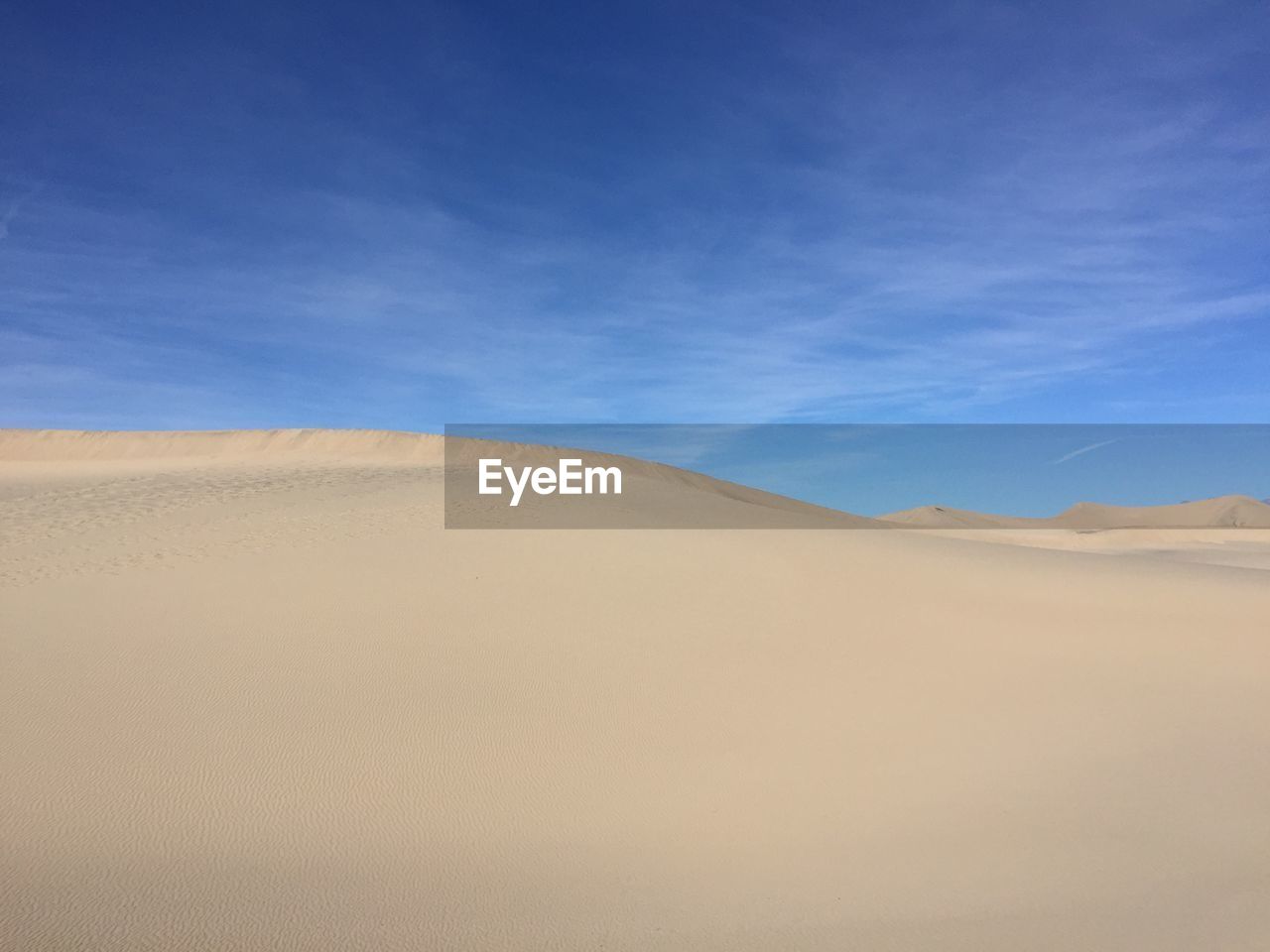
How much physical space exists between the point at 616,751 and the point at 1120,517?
57342 mm

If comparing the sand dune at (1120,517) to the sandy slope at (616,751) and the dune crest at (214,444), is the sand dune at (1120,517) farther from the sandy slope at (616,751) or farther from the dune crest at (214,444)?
the sandy slope at (616,751)

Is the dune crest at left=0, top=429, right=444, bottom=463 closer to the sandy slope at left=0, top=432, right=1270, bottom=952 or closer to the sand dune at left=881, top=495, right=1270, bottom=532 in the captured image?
the sandy slope at left=0, top=432, right=1270, bottom=952

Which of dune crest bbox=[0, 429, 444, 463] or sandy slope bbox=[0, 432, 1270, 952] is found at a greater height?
dune crest bbox=[0, 429, 444, 463]

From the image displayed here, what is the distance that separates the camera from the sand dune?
48912 millimetres

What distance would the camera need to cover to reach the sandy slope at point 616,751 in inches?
173

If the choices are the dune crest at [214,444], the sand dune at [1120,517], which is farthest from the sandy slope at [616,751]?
the sand dune at [1120,517]

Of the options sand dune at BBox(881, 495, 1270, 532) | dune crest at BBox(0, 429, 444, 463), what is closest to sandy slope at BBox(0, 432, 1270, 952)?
dune crest at BBox(0, 429, 444, 463)

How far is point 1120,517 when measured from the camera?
5438 centimetres

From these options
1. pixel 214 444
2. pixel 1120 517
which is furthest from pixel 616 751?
pixel 1120 517

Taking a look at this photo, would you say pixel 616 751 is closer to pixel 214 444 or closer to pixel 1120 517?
pixel 214 444

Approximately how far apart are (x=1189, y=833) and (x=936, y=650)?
4242 mm

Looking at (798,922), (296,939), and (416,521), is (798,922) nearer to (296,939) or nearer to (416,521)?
(296,939)

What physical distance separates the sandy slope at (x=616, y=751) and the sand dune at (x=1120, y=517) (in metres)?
38.2

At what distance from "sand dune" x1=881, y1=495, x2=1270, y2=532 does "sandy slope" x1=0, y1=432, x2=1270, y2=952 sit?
3822 centimetres
